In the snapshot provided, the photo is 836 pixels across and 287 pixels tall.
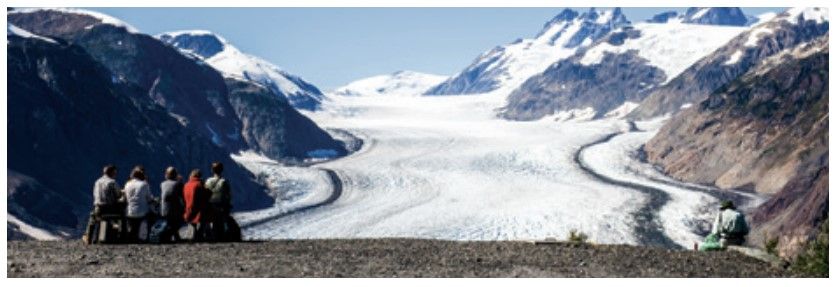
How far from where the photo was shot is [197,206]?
26484 millimetres

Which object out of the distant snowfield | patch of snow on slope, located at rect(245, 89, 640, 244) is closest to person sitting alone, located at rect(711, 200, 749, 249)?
patch of snow on slope, located at rect(245, 89, 640, 244)

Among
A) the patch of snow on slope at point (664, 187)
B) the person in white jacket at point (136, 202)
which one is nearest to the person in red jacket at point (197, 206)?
the person in white jacket at point (136, 202)

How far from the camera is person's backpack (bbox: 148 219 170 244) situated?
26328mm

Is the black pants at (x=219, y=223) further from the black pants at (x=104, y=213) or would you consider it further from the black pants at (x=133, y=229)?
the black pants at (x=104, y=213)

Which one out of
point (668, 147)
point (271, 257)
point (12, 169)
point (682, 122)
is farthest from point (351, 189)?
point (271, 257)

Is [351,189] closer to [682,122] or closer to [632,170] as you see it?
[632,170]

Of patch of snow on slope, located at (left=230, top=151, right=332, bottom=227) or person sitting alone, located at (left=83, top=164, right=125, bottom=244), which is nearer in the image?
person sitting alone, located at (left=83, top=164, right=125, bottom=244)

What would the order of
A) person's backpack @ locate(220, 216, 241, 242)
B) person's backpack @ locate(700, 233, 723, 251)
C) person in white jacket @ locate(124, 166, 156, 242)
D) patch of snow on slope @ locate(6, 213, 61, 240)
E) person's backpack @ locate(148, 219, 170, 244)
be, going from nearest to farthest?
person in white jacket @ locate(124, 166, 156, 242), person's backpack @ locate(148, 219, 170, 244), person's backpack @ locate(220, 216, 241, 242), person's backpack @ locate(700, 233, 723, 251), patch of snow on slope @ locate(6, 213, 61, 240)

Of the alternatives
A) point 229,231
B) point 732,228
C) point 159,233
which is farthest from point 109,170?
point 732,228

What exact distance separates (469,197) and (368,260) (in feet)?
314

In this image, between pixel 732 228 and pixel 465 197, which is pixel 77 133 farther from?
→ pixel 732 228

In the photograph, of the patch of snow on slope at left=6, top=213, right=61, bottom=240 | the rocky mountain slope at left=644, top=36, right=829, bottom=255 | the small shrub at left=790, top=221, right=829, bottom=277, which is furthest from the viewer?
the rocky mountain slope at left=644, top=36, right=829, bottom=255

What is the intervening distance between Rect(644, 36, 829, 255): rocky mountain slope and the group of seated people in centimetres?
9244

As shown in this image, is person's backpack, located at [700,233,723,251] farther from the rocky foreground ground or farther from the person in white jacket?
the person in white jacket
